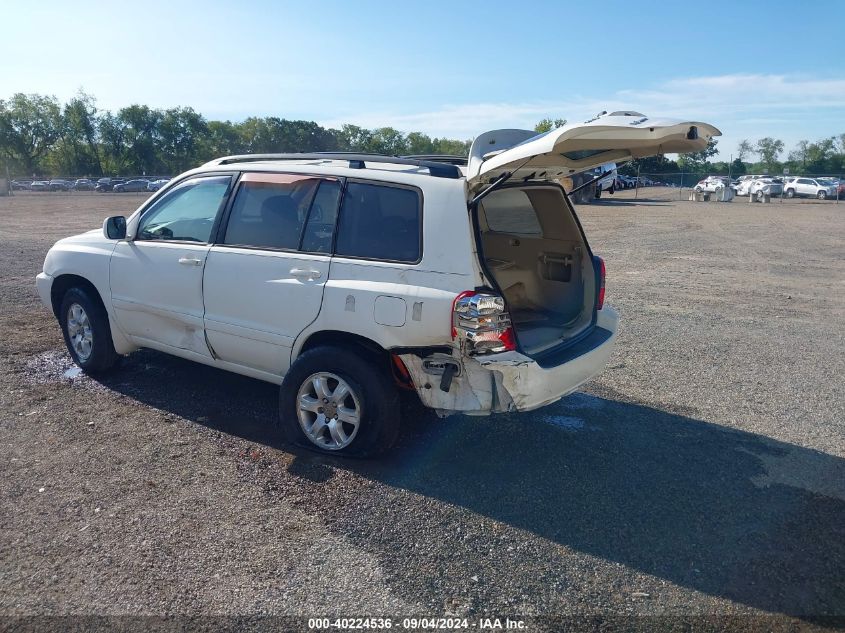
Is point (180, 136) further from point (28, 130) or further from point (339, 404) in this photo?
point (339, 404)

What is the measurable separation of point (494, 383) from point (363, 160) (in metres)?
1.81

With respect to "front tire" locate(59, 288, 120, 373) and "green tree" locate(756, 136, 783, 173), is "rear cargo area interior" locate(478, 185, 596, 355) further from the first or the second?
"green tree" locate(756, 136, 783, 173)

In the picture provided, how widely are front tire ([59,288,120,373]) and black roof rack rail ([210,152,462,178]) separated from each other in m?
1.64

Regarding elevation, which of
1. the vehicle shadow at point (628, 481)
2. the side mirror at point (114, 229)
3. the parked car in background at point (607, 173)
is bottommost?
the vehicle shadow at point (628, 481)

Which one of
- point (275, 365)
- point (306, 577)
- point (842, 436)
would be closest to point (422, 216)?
point (275, 365)

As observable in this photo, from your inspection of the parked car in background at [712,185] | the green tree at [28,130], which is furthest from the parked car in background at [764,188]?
the green tree at [28,130]

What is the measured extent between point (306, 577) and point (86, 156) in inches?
4234

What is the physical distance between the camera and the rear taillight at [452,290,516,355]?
405 centimetres

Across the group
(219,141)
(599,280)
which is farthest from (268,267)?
(219,141)

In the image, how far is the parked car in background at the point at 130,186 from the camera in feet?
221

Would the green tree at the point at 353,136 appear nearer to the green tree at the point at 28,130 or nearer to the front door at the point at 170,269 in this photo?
the green tree at the point at 28,130

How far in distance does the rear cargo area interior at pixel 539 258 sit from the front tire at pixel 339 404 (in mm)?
1307

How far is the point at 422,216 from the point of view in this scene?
4.36 m

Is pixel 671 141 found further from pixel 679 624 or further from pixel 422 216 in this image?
pixel 679 624
